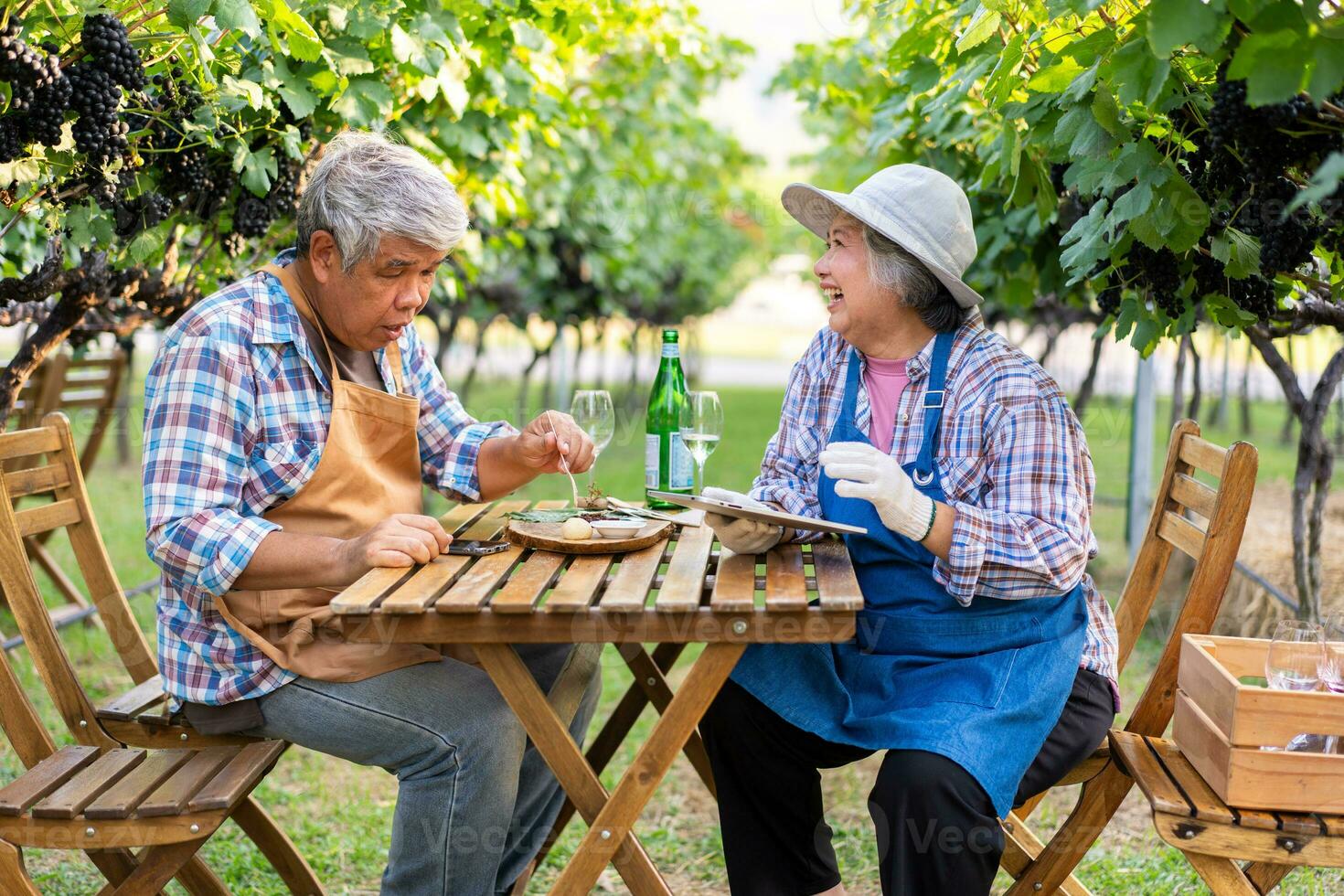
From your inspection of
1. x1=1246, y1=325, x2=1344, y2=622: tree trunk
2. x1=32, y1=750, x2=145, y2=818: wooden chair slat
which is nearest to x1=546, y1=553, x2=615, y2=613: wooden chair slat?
x1=32, y1=750, x2=145, y2=818: wooden chair slat

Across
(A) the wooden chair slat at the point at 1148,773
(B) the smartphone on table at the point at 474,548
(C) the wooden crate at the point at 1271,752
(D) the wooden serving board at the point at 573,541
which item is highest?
(D) the wooden serving board at the point at 573,541

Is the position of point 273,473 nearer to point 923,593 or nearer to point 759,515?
point 759,515

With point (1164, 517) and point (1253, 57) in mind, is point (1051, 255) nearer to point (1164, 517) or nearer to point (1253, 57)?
point (1164, 517)

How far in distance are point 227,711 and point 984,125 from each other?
290 cm

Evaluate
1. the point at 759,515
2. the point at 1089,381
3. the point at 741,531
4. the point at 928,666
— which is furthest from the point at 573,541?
the point at 1089,381

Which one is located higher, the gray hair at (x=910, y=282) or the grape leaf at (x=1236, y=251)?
the grape leaf at (x=1236, y=251)

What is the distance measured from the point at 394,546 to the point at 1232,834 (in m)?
1.64

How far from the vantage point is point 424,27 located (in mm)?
3574

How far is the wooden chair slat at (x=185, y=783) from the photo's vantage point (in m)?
2.27

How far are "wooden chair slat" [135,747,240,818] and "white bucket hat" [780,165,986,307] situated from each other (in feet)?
5.75

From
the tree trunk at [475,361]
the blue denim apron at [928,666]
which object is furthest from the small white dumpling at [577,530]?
the tree trunk at [475,361]

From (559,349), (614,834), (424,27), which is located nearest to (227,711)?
(614,834)

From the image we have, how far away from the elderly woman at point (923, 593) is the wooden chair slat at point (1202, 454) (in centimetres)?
28

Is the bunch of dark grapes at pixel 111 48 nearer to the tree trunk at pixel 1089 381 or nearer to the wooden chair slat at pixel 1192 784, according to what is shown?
the wooden chair slat at pixel 1192 784
